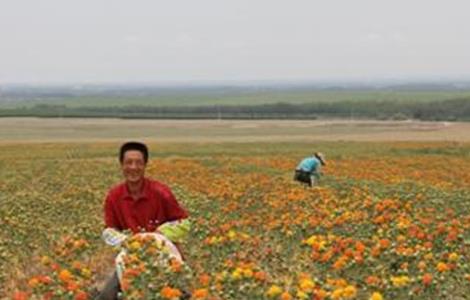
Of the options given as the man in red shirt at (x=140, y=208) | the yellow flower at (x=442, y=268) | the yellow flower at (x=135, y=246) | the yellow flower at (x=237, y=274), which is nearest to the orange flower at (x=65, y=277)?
the yellow flower at (x=135, y=246)

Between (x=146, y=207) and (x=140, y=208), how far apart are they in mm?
53

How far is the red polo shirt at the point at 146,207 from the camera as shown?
25.0 feet

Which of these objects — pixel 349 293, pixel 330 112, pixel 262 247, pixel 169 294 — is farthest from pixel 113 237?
pixel 330 112

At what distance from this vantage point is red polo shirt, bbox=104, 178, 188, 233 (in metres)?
7.63

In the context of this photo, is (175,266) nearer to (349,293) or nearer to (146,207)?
(349,293)

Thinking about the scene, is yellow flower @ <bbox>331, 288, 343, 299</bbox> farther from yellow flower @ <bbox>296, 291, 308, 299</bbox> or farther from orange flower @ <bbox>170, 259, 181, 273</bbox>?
orange flower @ <bbox>170, 259, 181, 273</bbox>

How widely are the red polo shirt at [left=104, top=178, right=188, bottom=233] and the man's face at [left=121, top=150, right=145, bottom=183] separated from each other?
0.18m

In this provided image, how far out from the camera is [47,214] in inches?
491

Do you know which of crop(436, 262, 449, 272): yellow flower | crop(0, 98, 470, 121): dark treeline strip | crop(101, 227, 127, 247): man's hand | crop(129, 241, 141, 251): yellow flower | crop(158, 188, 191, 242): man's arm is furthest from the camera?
crop(0, 98, 470, 121): dark treeline strip

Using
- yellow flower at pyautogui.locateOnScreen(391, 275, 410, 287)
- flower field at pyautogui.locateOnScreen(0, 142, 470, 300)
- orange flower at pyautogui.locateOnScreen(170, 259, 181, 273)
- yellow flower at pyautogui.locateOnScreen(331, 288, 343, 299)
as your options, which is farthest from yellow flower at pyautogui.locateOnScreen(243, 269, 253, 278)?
yellow flower at pyautogui.locateOnScreen(391, 275, 410, 287)

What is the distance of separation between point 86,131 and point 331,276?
70354 millimetres

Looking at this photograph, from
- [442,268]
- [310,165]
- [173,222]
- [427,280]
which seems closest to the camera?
[427,280]

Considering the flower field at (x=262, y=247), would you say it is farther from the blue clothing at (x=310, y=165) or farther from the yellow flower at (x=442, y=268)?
the blue clothing at (x=310, y=165)

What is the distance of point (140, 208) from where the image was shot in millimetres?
7668
